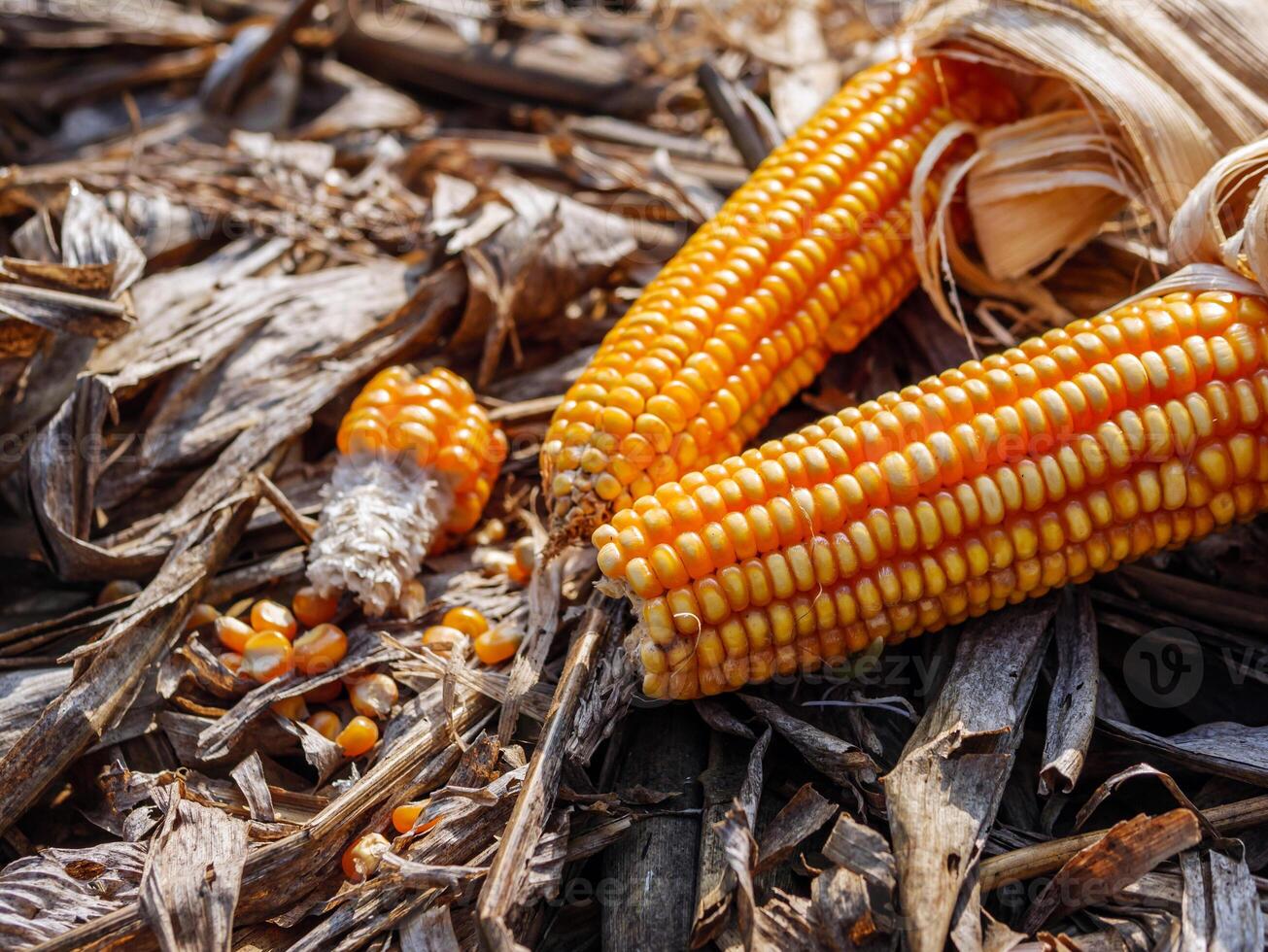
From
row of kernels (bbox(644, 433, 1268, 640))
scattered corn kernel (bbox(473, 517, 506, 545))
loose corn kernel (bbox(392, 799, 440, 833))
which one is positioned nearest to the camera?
row of kernels (bbox(644, 433, 1268, 640))

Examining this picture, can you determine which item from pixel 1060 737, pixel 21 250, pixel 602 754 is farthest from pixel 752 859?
pixel 21 250

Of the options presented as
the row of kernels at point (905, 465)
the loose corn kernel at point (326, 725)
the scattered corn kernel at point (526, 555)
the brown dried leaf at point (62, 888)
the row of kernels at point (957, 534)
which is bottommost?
the loose corn kernel at point (326, 725)

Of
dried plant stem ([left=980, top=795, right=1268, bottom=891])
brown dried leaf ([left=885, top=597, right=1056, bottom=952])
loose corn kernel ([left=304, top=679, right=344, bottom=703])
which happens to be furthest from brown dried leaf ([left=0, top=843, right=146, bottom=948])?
dried plant stem ([left=980, top=795, right=1268, bottom=891])

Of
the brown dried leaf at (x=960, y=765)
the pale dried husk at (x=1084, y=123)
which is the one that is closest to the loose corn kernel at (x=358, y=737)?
the brown dried leaf at (x=960, y=765)

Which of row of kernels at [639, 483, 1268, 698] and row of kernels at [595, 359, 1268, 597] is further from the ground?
row of kernels at [595, 359, 1268, 597]

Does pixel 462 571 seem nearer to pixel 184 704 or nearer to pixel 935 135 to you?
pixel 184 704

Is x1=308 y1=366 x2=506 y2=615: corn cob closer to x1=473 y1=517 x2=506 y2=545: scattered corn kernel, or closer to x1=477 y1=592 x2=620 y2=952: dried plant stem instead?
x1=473 y1=517 x2=506 y2=545: scattered corn kernel

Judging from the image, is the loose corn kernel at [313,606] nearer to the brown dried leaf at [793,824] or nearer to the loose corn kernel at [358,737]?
the loose corn kernel at [358,737]
